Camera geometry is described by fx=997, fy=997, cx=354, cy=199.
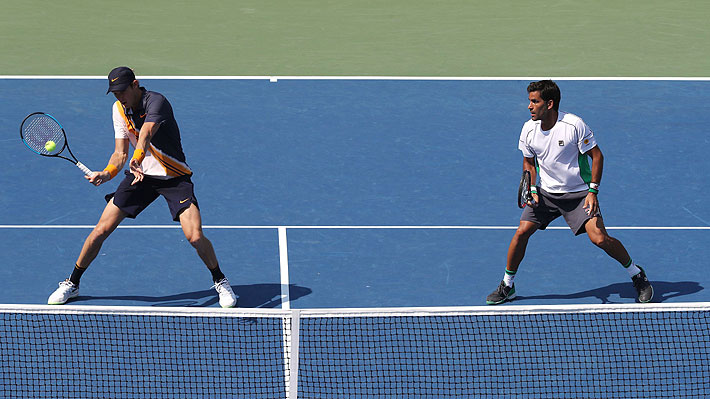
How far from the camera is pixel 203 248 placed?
8.56 metres

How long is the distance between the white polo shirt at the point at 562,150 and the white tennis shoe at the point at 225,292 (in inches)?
111

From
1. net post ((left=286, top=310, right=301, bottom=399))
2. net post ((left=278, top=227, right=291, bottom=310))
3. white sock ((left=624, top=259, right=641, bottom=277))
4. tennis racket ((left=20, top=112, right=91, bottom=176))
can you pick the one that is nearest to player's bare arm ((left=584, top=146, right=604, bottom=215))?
white sock ((left=624, top=259, right=641, bottom=277))

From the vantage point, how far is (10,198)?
36.2 feet

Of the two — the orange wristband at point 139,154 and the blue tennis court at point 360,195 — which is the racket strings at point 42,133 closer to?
the orange wristband at point 139,154

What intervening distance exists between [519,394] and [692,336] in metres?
1.78

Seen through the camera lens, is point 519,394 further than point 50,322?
No

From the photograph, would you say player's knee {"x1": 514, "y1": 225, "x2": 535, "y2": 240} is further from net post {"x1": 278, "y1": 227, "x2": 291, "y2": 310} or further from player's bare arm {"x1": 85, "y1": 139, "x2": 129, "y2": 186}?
player's bare arm {"x1": 85, "y1": 139, "x2": 129, "y2": 186}

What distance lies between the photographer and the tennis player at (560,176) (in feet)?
27.5

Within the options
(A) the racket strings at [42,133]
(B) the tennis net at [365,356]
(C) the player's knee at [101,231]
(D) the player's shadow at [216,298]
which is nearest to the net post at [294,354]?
(B) the tennis net at [365,356]

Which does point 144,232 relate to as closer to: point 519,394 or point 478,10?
point 519,394

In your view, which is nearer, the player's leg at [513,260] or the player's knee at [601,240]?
the player's knee at [601,240]

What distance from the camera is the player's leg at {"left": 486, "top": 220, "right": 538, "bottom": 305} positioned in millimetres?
8703

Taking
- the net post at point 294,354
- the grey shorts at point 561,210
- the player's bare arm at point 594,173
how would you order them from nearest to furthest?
the net post at point 294,354, the player's bare arm at point 594,173, the grey shorts at point 561,210

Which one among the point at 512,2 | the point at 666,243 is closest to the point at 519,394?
the point at 666,243
